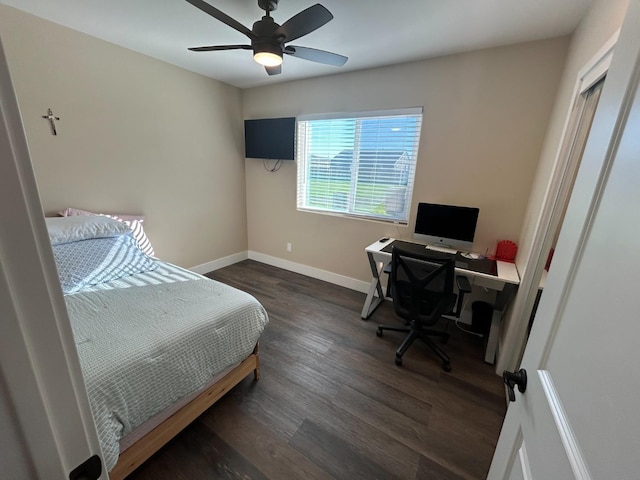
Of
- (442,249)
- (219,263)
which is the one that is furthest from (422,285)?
(219,263)

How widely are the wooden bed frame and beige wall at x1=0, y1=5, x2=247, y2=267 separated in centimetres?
212

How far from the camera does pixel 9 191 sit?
0.33 metres

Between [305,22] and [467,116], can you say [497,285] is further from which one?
[305,22]

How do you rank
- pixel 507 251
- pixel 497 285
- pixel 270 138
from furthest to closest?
1. pixel 270 138
2. pixel 507 251
3. pixel 497 285

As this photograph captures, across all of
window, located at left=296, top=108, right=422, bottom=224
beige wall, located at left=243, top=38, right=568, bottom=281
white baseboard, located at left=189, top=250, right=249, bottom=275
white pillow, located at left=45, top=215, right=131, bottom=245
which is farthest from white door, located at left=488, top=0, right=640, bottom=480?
white baseboard, located at left=189, top=250, right=249, bottom=275

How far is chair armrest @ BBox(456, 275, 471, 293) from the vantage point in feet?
6.33

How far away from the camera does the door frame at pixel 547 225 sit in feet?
4.96

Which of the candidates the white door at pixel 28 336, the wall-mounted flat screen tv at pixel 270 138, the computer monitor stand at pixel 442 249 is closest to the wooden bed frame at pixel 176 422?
the white door at pixel 28 336

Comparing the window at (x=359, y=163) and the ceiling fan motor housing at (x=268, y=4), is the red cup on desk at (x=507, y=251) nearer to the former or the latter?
the window at (x=359, y=163)

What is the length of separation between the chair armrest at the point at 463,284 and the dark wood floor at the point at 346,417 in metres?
A: 0.69

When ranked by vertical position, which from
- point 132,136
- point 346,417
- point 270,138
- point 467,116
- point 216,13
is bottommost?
point 346,417

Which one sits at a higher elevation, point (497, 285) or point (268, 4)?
point (268, 4)

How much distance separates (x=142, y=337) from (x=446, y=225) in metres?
2.52

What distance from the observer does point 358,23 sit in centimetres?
193
